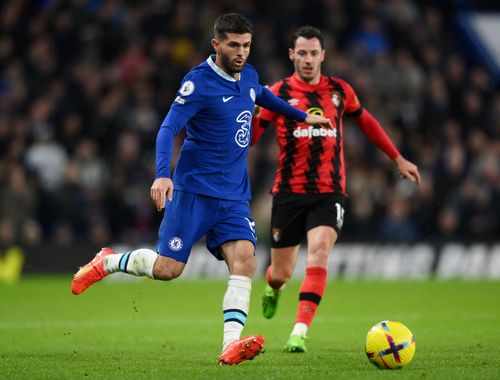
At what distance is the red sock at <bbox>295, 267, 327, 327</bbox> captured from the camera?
345 inches

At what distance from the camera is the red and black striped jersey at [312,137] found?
9344 millimetres

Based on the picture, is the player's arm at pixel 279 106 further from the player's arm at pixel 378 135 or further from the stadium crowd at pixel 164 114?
the stadium crowd at pixel 164 114

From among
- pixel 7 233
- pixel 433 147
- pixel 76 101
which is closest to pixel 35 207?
pixel 7 233

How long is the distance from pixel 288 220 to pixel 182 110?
233cm

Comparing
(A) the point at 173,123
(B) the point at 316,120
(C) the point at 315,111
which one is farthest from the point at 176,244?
(C) the point at 315,111

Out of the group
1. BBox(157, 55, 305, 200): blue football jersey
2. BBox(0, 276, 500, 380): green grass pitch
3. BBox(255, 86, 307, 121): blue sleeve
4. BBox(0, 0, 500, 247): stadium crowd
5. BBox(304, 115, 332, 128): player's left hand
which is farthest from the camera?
BBox(0, 0, 500, 247): stadium crowd

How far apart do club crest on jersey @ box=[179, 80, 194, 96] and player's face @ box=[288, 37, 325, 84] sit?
202 cm

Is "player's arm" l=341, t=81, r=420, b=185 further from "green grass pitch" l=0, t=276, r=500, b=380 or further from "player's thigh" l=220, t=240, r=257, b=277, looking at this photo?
"player's thigh" l=220, t=240, r=257, b=277

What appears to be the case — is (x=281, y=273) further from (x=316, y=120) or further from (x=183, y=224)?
(x=183, y=224)

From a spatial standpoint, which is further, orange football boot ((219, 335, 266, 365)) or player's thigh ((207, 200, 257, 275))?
player's thigh ((207, 200, 257, 275))

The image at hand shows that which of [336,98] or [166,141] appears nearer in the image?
[166,141]

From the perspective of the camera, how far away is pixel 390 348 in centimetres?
713

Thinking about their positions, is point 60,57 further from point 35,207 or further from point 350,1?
point 350,1

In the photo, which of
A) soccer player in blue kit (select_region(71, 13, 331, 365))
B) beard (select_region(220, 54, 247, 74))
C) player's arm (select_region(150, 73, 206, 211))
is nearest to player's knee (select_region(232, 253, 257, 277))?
soccer player in blue kit (select_region(71, 13, 331, 365))
